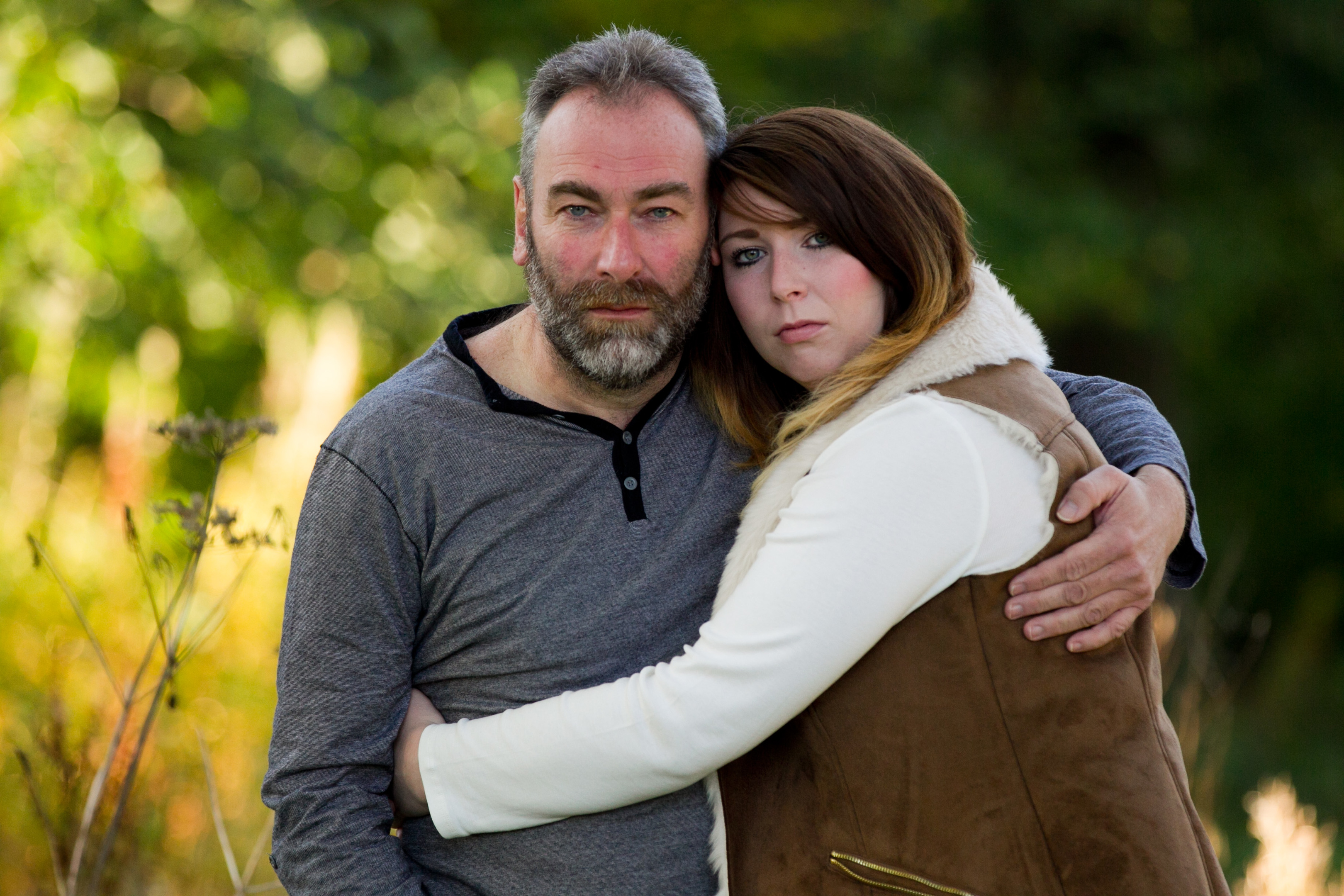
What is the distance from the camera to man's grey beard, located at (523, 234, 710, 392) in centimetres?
199

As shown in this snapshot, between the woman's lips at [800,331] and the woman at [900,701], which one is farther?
the woman's lips at [800,331]

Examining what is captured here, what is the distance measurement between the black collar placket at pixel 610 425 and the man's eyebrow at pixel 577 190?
324 mm

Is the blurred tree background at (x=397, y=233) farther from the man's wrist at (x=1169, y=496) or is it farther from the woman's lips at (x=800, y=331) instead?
the woman's lips at (x=800, y=331)

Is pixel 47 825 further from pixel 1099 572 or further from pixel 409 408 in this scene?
pixel 1099 572

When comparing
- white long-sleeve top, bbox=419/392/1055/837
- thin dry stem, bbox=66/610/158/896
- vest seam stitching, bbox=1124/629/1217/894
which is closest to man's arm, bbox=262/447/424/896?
white long-sleeve top, bbox=419/392/1055/837

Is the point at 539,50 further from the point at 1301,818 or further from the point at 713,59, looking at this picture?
the point at 1301,818

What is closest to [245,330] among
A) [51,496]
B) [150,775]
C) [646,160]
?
[51,496]

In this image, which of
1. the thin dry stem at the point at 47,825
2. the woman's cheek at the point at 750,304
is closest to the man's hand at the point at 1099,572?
the woman's cheek at the point at 750,304

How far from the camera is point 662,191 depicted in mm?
1969

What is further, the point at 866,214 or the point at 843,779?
the point at 866,214

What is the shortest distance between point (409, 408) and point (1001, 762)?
1052 millimetres

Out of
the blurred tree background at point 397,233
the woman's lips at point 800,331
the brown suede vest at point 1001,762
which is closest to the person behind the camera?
the brown suede vest at point 1001,762

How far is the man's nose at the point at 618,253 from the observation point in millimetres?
1967

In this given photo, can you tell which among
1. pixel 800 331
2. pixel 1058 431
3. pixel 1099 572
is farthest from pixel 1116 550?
pixel 800 331
